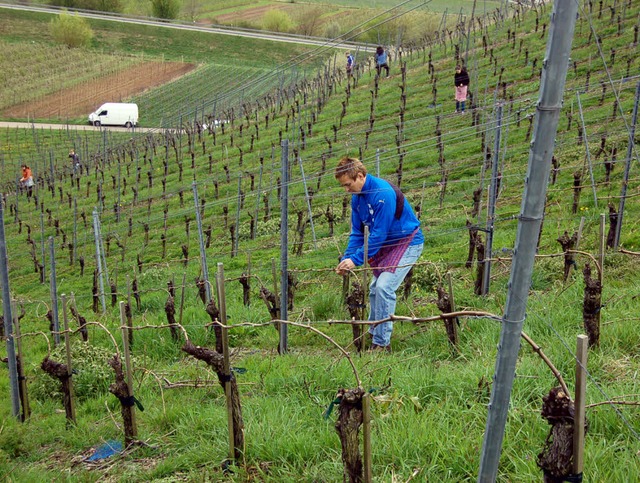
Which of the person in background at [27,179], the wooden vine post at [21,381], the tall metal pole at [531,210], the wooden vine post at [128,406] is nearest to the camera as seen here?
the tall metal pole at [531,210]

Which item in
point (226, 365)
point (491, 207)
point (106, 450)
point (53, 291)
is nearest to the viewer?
point (226, 365)

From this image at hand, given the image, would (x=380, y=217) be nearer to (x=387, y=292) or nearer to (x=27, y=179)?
(x=387, y=292)

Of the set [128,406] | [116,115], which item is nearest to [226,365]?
[128,406]

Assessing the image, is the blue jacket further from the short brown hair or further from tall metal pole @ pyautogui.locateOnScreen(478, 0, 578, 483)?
tall metal pole @ pyautogui.locateOnScreen(478, 0, 578, 483)

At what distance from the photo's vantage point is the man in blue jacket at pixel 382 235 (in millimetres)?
4562

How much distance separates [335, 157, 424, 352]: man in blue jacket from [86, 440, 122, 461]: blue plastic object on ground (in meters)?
1.80

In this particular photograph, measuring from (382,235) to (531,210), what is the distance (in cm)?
275

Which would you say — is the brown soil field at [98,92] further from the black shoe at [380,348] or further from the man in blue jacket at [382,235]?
the black shoe at [380,348]

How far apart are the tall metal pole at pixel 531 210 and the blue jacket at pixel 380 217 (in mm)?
2561

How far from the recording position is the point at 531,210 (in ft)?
6.06

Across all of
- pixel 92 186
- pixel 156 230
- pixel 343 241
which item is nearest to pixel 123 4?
pixel 92 186

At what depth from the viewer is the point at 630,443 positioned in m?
2.86

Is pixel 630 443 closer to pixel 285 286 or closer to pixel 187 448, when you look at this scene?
pixel 187 448

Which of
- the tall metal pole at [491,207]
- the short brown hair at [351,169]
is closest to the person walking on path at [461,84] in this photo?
the tall metal pole at [491,207]
